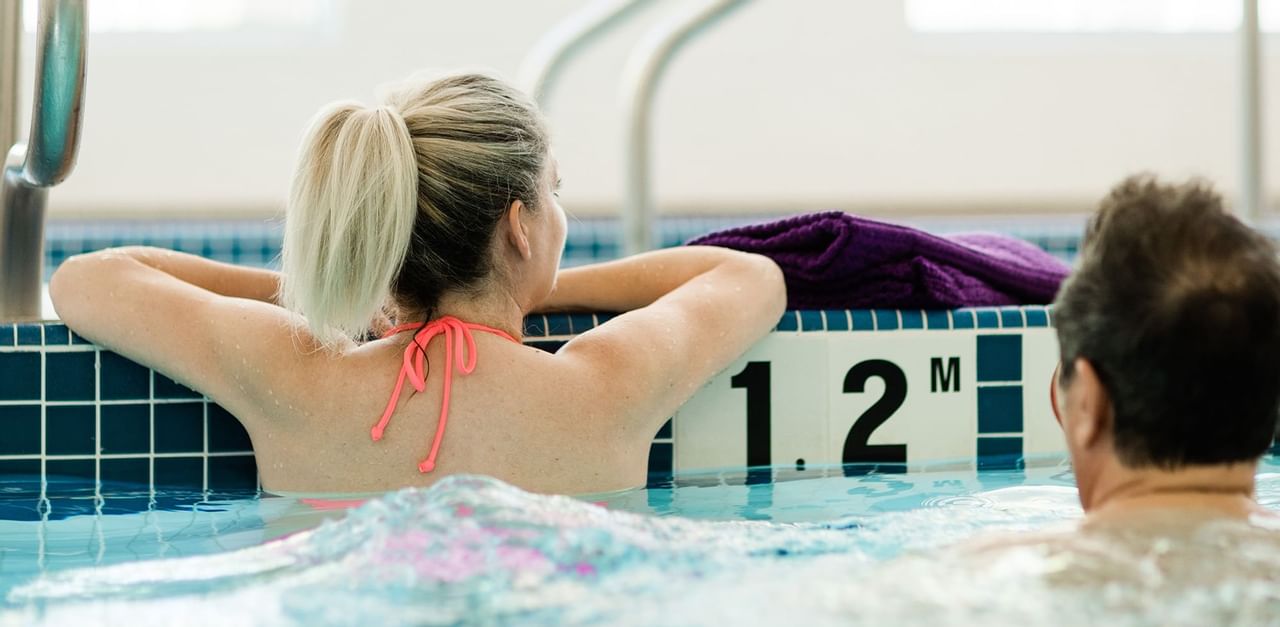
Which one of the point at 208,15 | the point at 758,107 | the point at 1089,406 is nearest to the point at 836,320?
the point at 1089,406

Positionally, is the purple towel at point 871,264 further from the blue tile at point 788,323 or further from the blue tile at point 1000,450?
the blue tile at point 1000,450

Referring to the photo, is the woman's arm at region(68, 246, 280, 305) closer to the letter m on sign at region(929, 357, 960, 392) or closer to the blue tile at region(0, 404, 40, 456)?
the blue tile at region(0, 404, 40, 456)

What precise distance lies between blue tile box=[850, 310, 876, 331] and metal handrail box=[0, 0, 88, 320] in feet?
3.55

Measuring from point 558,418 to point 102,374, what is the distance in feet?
2.17

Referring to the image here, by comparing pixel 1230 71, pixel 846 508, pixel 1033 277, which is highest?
pixel 1230 71

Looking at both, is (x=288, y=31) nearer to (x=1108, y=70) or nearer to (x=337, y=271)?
(x=1108, y=70)

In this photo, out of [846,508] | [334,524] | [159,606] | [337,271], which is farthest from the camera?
[846,508]

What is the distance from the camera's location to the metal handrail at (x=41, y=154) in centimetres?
168

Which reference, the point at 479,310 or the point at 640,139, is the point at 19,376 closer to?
the point at 479,310

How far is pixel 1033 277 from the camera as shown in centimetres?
220

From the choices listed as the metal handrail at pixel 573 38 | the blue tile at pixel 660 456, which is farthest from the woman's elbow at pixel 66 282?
the metal handrail at pixel 573 38

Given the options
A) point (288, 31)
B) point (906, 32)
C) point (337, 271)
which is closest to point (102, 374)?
point (337, 271)

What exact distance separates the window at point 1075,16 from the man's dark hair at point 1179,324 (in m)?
5.00

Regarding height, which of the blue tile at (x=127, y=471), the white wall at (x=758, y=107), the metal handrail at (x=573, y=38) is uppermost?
the white wall at (x=758, y=107)
